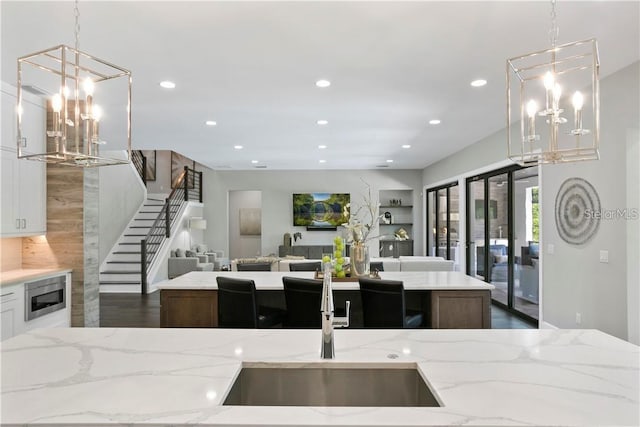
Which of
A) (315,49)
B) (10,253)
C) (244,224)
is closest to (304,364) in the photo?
(315,49)

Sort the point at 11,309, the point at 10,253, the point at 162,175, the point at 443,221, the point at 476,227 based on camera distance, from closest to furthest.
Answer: the point at 11,309, the point at 10,253, the point at 476,227, the point at 443,221, the point at 162,175

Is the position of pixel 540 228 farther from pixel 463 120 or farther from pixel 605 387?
pixel 605 387

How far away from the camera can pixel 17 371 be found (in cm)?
138

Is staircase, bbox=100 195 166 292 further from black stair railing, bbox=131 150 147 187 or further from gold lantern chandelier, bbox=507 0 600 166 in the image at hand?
gold lantern chandelier, bbox=507 0 600 166

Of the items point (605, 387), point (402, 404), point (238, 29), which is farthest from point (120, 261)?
point (605, 387)

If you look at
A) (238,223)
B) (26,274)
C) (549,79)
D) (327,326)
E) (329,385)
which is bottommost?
(329,385)

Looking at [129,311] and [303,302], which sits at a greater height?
[303,302]

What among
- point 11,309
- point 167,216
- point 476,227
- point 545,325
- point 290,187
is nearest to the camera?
point 11,309

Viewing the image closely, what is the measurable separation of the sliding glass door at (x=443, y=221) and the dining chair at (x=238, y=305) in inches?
239

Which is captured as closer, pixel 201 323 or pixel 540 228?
pixel 201 323

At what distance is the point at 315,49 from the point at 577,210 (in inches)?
130

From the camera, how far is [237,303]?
2904 millimetres

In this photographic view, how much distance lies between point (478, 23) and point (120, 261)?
26.9 feet

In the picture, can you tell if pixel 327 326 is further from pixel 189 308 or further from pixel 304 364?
pixel 189 308
